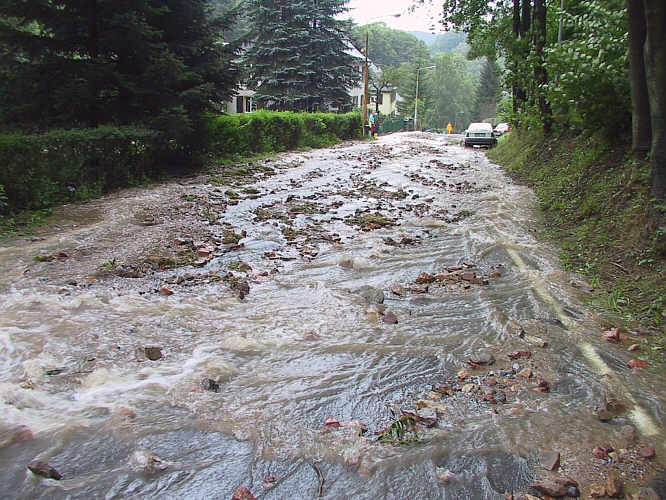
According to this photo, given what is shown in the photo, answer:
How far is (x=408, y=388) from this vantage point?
13.2 feet

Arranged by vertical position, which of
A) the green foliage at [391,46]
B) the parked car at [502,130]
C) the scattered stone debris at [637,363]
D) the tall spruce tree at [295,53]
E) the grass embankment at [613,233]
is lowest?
the scattered stone debris at [637,363]

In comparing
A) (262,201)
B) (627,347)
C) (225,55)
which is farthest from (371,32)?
(627,347)

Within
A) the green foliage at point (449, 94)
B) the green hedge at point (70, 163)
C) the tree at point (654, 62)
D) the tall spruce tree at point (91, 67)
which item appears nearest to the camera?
the tree at point (654, 62)

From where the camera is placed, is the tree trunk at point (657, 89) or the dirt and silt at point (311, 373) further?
the tree trunk at point (657, 89)

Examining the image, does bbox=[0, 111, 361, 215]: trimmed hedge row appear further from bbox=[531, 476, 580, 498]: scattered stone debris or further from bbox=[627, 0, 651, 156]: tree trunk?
bbox=[627, 0, 651, 156]: tree trunk

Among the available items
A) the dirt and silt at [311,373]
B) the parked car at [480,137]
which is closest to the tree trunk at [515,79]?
the parked car at [480,137]

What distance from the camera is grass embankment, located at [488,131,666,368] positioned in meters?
5.44

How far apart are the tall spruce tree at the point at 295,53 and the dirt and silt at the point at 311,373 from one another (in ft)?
101

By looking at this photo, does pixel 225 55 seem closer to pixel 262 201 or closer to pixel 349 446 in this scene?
pixel 262 201

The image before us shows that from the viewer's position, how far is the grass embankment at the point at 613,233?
17.9 ft

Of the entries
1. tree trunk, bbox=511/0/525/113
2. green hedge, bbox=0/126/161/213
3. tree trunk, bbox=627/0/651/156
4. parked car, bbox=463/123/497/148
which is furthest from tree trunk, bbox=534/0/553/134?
parked car, bbox=463/123/497/148

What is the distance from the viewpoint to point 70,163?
Result: 11.1m

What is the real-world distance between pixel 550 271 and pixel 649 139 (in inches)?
119

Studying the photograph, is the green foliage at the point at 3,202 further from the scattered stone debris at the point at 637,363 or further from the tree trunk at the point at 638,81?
the tree trunk at the point at 638,81
